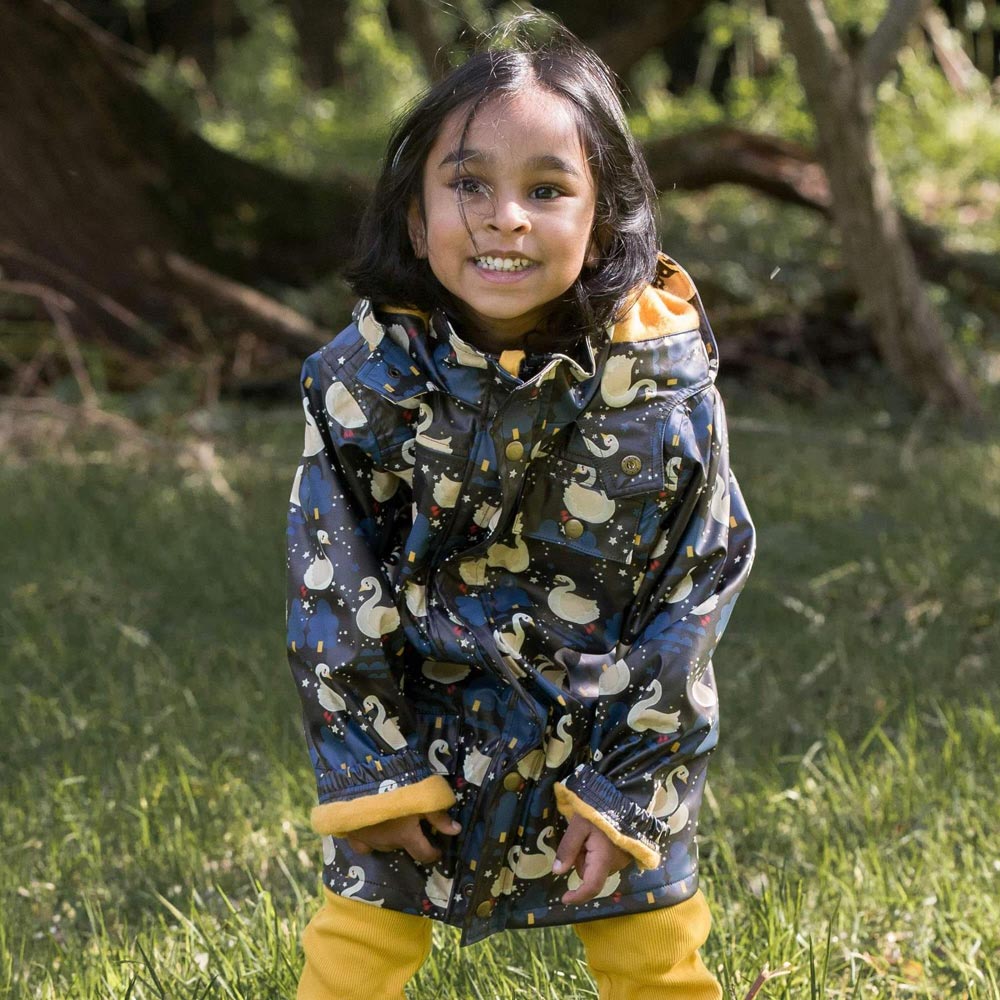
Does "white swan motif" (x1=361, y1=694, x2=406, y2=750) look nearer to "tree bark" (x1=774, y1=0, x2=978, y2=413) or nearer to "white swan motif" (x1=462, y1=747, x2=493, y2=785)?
"white swan motif" (x1=462, y1=747, x2=493, y2=785)

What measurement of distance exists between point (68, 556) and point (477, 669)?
113 inches

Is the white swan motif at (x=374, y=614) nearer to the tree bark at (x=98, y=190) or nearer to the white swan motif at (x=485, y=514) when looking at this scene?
the white swan motif at (x=485, y=514)

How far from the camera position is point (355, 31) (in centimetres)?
1477

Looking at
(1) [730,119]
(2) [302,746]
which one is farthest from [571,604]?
(1) [730,119]

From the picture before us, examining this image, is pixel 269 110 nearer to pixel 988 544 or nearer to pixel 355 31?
pixel 355 31

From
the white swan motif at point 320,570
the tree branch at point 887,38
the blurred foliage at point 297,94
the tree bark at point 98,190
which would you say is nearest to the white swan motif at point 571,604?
the white swan motif at point 320,570

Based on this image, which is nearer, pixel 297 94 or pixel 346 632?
pixel 346 632

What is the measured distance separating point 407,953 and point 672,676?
1.82 ft

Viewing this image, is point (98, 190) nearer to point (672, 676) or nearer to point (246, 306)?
point (246, 306)

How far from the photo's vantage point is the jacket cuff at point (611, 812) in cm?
192

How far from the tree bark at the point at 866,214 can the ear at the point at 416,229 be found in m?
3.64

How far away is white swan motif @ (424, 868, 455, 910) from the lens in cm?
202

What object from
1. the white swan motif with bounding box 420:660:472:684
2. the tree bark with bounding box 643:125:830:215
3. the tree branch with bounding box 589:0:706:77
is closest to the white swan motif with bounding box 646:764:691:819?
the white swan motif with bounding box 420:660:472:684

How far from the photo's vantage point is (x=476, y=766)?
2.04 m
